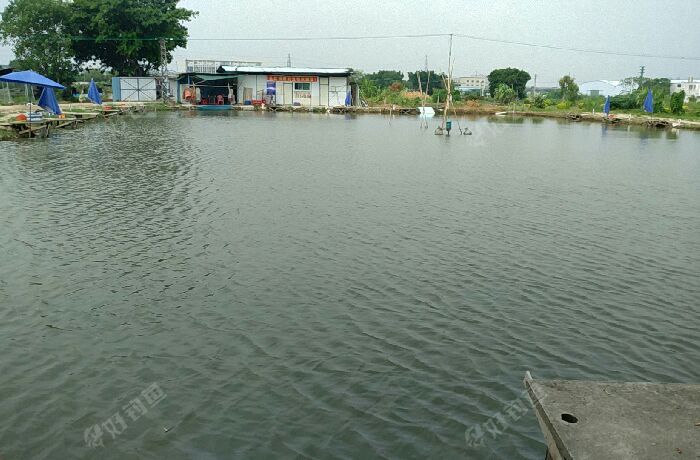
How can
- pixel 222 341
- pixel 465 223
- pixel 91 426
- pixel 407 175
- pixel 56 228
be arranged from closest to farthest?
pixel 91 426
pixel 222 341
pixel 56 228
pixel 465 223
pixel 407 175

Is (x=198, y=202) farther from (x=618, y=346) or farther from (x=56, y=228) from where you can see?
(x=618, y=346)

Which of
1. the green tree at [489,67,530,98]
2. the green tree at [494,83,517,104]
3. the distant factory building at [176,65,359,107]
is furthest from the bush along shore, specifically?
the green tree at [489,67,530,98]

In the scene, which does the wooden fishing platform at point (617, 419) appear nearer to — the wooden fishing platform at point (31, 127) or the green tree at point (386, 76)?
the wooden fishing platform at point (31, 127)

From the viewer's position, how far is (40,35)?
221 ft

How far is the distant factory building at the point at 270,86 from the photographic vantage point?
76.6m

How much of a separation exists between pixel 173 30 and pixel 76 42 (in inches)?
456

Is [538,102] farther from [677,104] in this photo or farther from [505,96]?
[677,104]

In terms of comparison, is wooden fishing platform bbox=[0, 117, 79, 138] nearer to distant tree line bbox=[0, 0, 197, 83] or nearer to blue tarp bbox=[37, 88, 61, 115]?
blue tarp bbox=[37, 88, 61, 115]

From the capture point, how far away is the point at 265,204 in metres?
18.4

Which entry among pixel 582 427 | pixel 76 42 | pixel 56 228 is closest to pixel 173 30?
pixel 76 42

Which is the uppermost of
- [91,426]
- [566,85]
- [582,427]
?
[566,85]

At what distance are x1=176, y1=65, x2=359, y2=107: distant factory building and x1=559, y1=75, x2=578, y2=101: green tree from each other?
38.5 metres

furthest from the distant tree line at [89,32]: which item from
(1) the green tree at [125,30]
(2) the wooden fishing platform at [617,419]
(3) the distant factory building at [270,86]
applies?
(2) the wooden fishing platform at [617,419]

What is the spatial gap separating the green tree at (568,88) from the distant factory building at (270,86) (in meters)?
38.5
